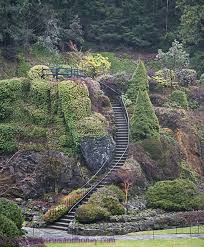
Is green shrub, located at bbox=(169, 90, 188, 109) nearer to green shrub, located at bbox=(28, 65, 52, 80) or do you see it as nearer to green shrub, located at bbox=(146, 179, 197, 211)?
green shrub, located at bbox=(28, 65, 52, 80)

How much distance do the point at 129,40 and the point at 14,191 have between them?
29065 millimetres

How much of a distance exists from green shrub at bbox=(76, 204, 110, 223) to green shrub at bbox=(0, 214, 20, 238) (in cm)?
719

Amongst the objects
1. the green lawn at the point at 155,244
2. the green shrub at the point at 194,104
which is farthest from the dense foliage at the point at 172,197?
the green shrub at the point at 194,104

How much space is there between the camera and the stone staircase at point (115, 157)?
3281 cm

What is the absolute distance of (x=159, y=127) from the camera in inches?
1590

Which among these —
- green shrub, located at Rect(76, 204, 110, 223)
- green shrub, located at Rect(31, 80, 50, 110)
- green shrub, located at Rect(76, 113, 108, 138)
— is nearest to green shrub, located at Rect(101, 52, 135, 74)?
green shrub, located at Rect(31, 80, 50, 110)

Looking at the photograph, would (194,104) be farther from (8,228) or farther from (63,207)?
(8,228)

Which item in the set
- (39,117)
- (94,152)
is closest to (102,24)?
(39,117)

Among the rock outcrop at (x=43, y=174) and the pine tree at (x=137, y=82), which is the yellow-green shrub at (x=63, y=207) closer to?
the rock outcrop at (x=43, y=174)

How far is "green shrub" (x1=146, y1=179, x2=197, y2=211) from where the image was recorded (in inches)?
Result: 1340

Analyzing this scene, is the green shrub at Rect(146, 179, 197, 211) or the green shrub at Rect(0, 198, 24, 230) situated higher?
the green shrub at Rect(0, 198, 24, 230)

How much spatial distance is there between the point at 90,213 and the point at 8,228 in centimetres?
767

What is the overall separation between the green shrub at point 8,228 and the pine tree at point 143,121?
1594 cm

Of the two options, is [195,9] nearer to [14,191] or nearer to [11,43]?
[11,43]
